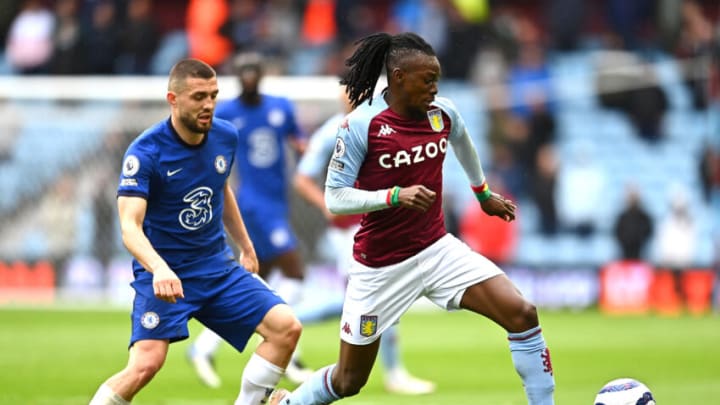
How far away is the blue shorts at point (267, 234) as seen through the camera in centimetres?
1195

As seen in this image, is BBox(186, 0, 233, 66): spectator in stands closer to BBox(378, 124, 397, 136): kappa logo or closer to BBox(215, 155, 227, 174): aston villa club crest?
BBox(215, 155, 227, 174): aston villa club crest

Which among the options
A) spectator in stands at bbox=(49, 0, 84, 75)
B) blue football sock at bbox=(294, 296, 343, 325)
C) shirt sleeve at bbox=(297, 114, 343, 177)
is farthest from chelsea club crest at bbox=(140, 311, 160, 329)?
spectator in stands at bbox=(49, 0, 84, 75)

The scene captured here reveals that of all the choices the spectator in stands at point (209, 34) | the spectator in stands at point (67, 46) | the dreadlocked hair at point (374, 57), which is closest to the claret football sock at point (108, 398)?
the dreadlocked hair at point (374, 57)

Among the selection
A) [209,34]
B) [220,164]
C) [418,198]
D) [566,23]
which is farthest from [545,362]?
[566,23]

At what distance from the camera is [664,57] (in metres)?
25.4

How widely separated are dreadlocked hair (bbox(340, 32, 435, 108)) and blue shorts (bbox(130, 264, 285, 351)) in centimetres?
127

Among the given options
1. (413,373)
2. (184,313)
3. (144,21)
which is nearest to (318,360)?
(413,373)

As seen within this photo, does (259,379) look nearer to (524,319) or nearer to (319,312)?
(524,319)

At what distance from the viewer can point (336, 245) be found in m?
11.7

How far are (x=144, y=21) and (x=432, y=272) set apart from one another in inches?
658

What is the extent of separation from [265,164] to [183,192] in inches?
175

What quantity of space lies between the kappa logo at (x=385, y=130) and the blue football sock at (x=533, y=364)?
1.34 m

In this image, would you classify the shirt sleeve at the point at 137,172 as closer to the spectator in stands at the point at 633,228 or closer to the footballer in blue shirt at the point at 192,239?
the footballer in blue shirt at the point at 192,239

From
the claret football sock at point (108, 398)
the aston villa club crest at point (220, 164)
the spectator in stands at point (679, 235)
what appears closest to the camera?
the claret football sock at point (108, 398)
